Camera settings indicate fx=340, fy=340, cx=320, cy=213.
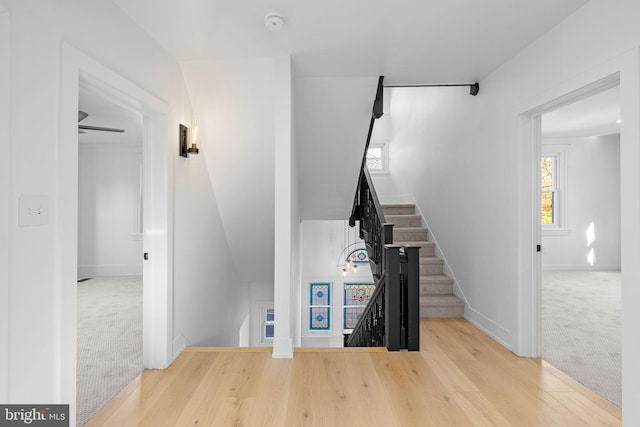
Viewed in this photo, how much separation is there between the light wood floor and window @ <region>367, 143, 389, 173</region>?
4575mm

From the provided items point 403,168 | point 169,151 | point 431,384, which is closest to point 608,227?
point 403,168

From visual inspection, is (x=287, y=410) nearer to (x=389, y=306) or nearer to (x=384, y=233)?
(x=389, y=306)

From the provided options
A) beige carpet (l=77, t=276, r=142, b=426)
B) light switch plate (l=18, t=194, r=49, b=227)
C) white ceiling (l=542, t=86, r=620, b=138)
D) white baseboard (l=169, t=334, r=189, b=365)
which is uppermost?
white ceiling (l=542, t=86, r=620, b=138)

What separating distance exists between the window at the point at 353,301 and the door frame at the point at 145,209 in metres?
4.45

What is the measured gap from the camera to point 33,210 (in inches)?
57.3

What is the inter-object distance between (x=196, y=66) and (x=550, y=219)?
687 centimetres

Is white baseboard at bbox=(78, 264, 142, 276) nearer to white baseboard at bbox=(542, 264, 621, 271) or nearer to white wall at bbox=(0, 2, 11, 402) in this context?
white wall at bbox=(0, 2, 11, 402)

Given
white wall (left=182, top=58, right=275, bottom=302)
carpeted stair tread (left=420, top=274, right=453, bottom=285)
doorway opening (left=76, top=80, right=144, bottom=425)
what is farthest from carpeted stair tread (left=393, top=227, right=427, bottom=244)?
doorway opening (left=76, top=80, right=144, bottom=425)

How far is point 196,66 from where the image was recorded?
2861mm

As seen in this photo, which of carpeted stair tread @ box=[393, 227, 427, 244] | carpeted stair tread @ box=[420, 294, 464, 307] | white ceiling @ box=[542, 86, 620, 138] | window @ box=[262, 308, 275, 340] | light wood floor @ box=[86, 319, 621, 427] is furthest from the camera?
window @ box=[262, 308, 275, 340]

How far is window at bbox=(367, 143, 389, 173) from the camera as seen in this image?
6.97 m

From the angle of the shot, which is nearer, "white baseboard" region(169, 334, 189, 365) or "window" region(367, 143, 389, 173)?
"white baseboard" region(169, 334, 189, 365)

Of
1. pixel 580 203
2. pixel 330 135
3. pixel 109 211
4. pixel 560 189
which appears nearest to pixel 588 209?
pixel 580 203

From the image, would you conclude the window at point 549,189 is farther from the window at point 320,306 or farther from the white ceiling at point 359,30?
the white ceiling at point 359,30
